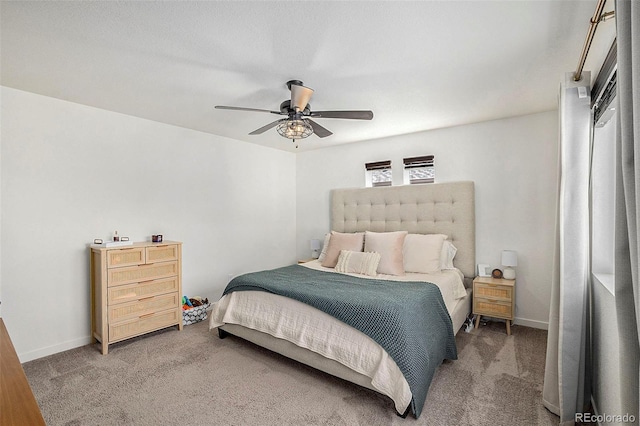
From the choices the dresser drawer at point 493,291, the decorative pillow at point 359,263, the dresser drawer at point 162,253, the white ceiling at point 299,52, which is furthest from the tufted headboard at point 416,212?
the dresser drawer at point 162,253

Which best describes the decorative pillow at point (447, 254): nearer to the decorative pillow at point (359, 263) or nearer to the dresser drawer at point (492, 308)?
the dresser drawer at point (492, 308)

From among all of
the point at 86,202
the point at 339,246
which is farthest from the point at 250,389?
the point at 86,202

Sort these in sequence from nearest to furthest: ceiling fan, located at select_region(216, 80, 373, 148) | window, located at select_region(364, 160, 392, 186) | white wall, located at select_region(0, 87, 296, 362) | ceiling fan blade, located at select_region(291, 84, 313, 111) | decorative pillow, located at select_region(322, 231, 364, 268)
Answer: ceiling fan blade, located at select_region(291, 84, 313, 111) < ceiling fan, located at select_region(216, 80, 373, 148) < white wall, located at select_region(0, 87, 296, 362) < decorative pillow, located at select_region(322, 231, 364, 268) < window, located at select_region(364, 160, 392, 186)

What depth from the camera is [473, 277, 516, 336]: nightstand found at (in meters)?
3.31

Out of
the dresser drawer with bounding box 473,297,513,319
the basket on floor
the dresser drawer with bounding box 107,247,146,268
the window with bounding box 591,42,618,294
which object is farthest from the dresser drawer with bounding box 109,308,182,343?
the window with bounding box 591,42,618,294

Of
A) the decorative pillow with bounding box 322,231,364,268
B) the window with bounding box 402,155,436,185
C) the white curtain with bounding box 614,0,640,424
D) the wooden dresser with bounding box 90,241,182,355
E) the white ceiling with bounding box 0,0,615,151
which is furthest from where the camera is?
the window with bounding box 402,155,436,185

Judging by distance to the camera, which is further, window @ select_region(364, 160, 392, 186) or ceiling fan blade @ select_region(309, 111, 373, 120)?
window @ select_region(364, 160, 392, 186)

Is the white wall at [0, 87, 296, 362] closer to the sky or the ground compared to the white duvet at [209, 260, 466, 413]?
closer to the sky

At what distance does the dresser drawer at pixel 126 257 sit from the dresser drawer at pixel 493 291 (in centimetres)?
375

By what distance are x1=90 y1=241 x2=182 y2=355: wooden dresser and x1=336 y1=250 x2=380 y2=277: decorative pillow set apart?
1.97 meters

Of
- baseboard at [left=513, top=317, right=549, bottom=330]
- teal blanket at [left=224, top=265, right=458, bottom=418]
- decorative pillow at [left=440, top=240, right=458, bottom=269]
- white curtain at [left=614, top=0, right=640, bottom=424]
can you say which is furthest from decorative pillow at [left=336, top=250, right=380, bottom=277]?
white curtain at [left=614, top=0, right=640, bottom=424]

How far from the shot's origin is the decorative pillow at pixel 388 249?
11.8ft

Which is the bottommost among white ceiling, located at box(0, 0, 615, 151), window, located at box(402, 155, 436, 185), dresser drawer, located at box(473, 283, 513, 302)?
dresser drawer, located at box(473, 283, 513, 302)

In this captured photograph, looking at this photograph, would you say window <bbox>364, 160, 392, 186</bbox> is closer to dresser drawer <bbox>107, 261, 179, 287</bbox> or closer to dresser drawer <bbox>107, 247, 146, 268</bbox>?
dresser drawer <bbox>107, 261, 179, 287</bbox>
